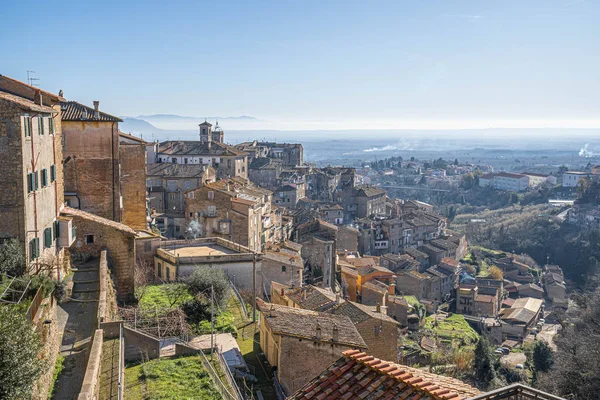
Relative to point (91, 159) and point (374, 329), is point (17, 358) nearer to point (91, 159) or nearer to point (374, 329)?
point (91, 159)

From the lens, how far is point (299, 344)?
54.1ft

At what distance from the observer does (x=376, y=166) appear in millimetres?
176250

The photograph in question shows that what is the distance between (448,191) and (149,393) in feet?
406

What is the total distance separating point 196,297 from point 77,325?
5.38 meters

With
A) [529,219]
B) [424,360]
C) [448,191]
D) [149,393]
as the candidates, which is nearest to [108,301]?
[149,393]

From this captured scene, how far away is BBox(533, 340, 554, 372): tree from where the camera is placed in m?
36.2

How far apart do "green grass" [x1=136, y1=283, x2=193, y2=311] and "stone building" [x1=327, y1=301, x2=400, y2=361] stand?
6.50 metres

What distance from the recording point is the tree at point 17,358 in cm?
795

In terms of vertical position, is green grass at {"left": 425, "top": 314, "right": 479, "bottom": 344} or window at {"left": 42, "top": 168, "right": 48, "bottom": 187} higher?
window at {"left": 42, "top": 168, "right": 48, "bottom": 187}

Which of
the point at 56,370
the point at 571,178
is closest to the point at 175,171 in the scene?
the point at 56,370

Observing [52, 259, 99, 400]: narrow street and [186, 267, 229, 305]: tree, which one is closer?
[52, 259, 99, 400]: narrow street

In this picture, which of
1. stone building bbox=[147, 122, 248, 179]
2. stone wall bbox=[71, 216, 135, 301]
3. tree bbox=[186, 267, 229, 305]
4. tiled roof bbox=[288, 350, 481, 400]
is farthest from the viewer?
stone building bbox=[147, 122, 248, 179]

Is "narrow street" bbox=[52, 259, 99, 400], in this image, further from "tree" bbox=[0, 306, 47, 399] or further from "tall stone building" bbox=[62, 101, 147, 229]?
"tall stone building" bbox=[62, 101, 147, 229]

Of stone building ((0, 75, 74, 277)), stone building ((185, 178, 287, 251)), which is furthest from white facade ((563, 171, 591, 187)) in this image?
stone building ((0, 75, 74, 277))
